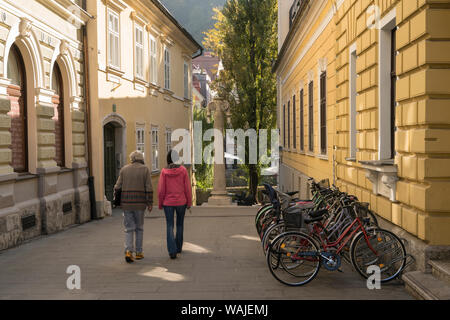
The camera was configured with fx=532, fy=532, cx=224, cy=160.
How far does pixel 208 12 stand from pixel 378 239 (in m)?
126

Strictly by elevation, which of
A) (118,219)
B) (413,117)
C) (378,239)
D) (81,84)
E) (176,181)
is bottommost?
(118,219)

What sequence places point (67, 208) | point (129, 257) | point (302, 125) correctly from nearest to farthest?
point (129, 257) → point (67, 208) → point (302, 125)

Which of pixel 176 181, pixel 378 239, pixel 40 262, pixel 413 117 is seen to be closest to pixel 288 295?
pixel 378 239

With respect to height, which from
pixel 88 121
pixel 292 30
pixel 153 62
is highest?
pixel 292 30

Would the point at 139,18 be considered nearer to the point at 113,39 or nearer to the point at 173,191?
the point at 113,39

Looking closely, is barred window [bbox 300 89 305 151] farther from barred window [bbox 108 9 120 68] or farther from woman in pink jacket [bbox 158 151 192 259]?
woman in pink jacket [bbox 158 151 192 259]

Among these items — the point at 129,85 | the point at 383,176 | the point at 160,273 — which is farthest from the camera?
the point at 129,85

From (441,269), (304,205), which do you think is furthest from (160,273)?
(441,269)

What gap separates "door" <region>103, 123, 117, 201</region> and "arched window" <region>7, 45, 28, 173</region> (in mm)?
4807

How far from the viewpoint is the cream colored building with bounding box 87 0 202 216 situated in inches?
551

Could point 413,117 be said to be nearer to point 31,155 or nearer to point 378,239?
point 378,239

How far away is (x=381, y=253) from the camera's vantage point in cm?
641

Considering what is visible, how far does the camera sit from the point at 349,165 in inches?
378

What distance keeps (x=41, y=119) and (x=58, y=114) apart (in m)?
1.53
